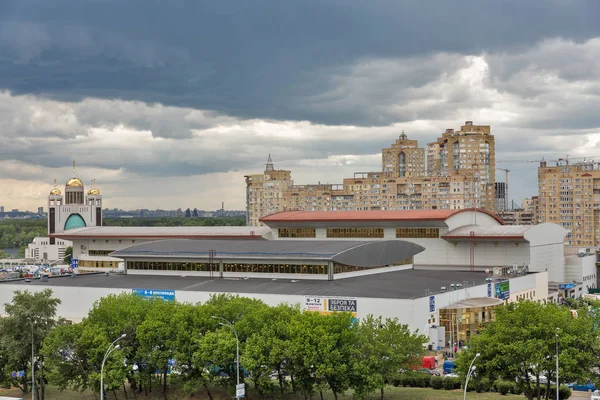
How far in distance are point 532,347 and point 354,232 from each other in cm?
5784

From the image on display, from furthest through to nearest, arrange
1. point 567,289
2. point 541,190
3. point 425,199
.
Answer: point 425,199, point 541,190, point 567,289

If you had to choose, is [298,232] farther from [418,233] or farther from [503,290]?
[503,290]

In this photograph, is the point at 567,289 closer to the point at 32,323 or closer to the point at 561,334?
the point at 561,334

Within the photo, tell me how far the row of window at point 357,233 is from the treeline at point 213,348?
46762 millimetres

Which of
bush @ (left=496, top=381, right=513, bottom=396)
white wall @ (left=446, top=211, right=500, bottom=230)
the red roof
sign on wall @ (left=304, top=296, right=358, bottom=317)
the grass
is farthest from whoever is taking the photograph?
white wall @ (left=446, top=211, right=500, bottom=230)

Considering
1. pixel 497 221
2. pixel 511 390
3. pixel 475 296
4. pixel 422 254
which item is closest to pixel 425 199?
pixel 497 221

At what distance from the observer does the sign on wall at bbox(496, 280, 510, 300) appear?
80.4 m

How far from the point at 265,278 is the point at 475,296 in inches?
839

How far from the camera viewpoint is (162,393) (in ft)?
187

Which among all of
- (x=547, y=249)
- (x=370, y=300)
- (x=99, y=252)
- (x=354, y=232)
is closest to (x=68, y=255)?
(x=99, y=252)

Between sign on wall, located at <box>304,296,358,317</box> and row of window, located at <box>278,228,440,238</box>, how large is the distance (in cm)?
3654

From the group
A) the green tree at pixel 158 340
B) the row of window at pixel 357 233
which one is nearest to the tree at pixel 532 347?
the green tree at pixel 158 340

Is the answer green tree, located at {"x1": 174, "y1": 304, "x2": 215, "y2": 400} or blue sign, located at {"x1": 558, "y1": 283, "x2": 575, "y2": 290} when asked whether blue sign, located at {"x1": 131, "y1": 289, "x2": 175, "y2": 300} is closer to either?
green tree, located at {"x1": 174, "y1": 304, "x2": 215, "y2": 400}

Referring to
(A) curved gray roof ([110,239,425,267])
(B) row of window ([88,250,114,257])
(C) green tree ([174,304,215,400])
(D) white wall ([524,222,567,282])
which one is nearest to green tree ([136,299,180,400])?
(C) green tree ([174,304,215,400])
